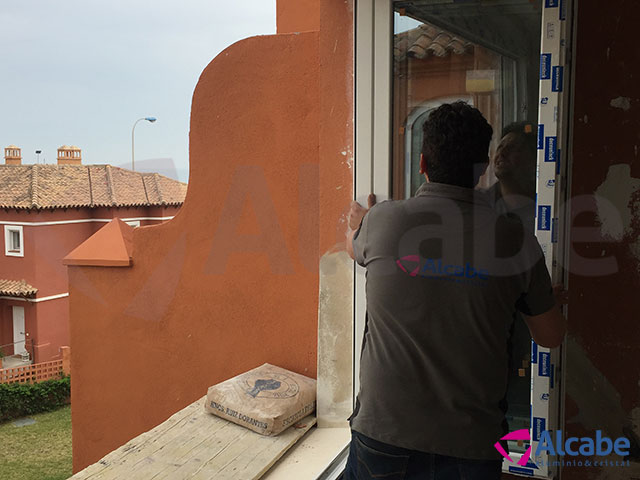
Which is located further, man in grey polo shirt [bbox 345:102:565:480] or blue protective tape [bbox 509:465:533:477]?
blue protective tape [bbox 509:465:533:477]

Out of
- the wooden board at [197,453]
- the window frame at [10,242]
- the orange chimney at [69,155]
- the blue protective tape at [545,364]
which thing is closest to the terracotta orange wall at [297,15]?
the wooden board at [197,453]

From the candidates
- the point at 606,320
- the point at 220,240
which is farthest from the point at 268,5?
the point at 606,320

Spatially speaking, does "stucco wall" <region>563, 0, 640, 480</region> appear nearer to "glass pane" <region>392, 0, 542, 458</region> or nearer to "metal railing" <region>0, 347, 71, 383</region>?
"glass pane" <region>392, 0, 542, 458</region>

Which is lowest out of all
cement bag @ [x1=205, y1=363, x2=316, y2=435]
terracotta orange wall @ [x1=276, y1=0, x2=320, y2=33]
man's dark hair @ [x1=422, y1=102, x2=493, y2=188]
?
cement bag @ [x1=205, y1=363, x2=316, y2=435]

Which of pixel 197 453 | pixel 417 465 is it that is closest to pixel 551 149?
pixel 417 465

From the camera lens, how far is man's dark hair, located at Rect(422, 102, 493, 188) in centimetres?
143

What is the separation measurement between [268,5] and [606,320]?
415 cm

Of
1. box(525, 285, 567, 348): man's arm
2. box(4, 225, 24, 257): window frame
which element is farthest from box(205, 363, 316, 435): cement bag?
box(4, 225, 24, 257): window frame

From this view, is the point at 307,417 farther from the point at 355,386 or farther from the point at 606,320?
the point at 606,320

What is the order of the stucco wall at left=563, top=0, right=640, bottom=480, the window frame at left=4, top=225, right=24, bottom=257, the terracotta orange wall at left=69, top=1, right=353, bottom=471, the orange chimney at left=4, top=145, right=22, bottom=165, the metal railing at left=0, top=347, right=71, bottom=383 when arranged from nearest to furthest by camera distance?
the stucco wall at left=563, top=0, right=640, bottom=480, the terracotta orange wall at left=69, top=1, right=353, bottom=471, the metal railing at left=0, top=347, right=71, bottom=383, the window frame at left=4, top=225, right=24, bottom=257, the orange chimney at left=4, top=145, right=22, bottom=165

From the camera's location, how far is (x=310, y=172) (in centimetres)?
352

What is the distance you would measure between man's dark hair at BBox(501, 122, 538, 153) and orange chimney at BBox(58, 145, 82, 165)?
64.3ft

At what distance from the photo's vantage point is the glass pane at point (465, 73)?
2.24 meters

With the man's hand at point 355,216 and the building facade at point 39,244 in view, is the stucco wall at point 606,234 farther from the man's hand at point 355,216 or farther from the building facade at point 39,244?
the building facade at point 39,244
